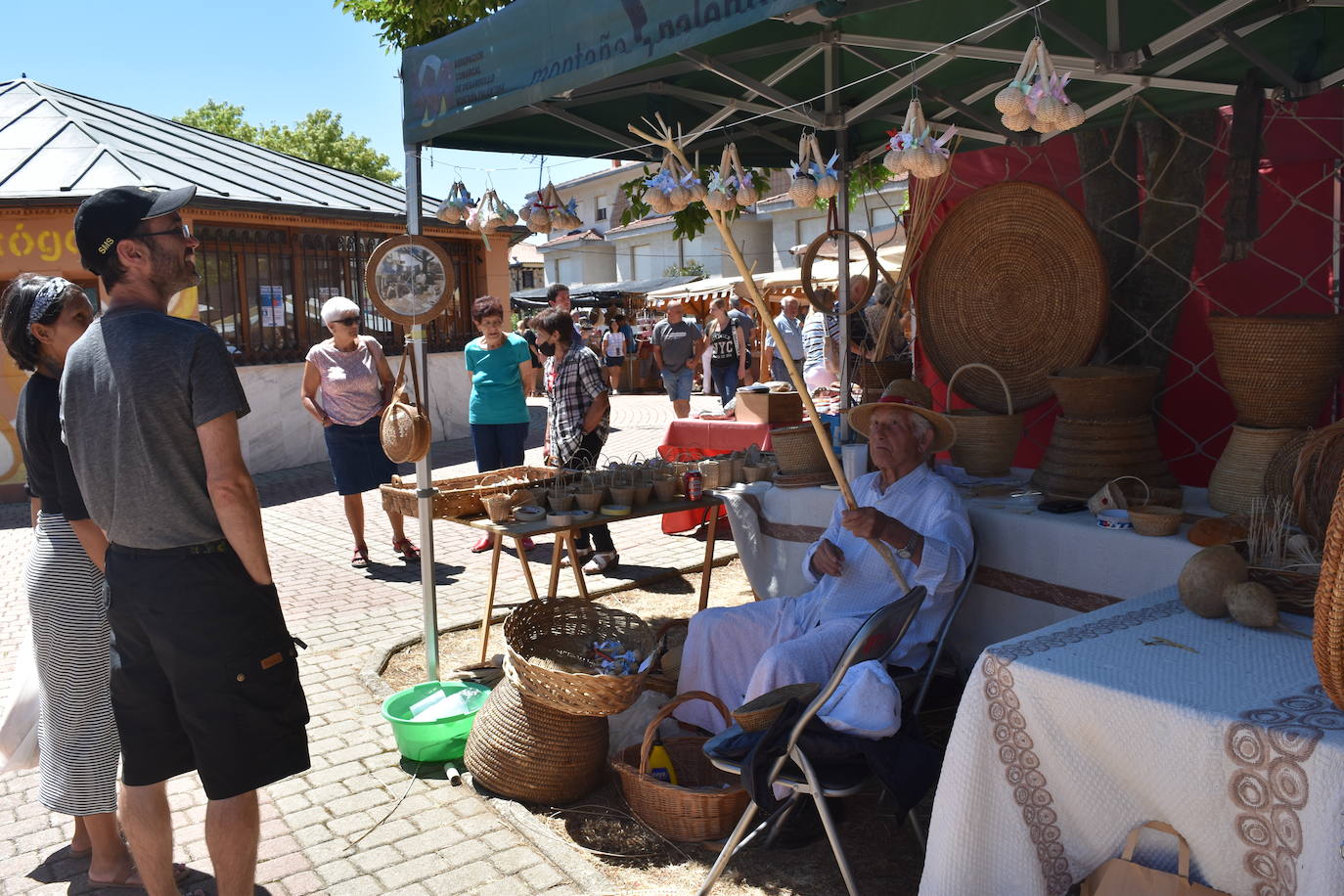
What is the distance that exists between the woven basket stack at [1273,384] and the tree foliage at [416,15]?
290 inches

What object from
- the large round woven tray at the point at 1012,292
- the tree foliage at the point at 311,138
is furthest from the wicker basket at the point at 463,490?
the tree foliage at the point at 311,138

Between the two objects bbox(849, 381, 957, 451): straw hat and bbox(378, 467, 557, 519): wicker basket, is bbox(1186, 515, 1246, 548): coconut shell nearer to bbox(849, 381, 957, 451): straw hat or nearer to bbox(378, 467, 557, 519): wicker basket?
bbox(849, 381, 957, 451): straw hat

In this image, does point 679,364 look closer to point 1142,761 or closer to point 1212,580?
point 1212,580

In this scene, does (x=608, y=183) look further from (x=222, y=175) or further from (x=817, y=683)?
(x=817, y=683)

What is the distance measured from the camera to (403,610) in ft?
18.6

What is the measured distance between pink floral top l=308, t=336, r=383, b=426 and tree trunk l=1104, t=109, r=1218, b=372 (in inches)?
167

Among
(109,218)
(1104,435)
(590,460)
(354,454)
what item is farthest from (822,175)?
(354,454)

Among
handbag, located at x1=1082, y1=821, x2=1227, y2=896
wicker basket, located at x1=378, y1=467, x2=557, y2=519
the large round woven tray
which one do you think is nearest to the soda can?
wicker basket, located at x1=378, y1=467, x2=557, y2=519

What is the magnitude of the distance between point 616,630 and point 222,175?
9.56 meters

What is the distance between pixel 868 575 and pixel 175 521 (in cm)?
210

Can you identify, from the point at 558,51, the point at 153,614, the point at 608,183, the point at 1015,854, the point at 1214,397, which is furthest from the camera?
the point at 608,183

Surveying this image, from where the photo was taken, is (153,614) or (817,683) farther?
(817,683)

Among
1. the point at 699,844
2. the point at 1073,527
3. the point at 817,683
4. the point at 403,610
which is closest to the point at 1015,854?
the point at 817,683

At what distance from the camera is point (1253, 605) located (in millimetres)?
2148
